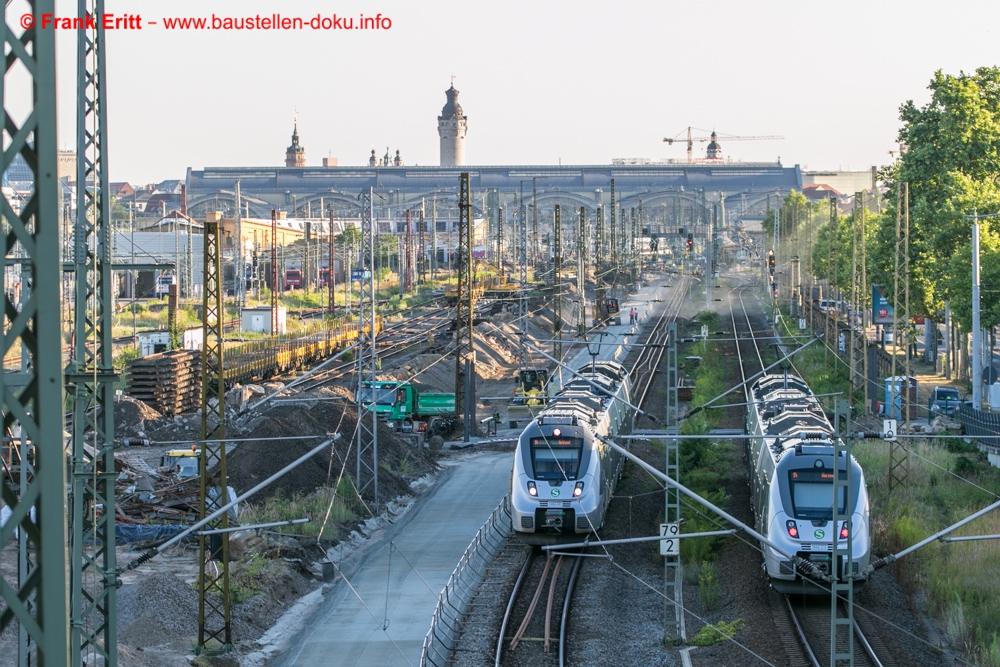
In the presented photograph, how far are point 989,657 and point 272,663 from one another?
32.7ft

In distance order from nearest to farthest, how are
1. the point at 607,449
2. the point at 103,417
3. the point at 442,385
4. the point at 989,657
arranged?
the point at 103,417, the point at 989,657, the point at 607,449, the point at 442,385

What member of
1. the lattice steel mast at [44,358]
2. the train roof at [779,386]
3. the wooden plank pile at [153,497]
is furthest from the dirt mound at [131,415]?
the lattice steel mast at [44,358]

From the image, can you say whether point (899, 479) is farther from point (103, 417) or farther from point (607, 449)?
point (103, 417)

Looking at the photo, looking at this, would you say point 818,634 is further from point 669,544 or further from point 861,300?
point 861,300

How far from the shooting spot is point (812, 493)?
18.3 metres

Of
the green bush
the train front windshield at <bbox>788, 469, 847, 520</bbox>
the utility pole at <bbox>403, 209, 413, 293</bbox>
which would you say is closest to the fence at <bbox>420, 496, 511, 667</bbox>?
the green bush

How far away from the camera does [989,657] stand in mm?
15289

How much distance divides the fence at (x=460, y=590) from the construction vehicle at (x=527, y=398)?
43.4 feet

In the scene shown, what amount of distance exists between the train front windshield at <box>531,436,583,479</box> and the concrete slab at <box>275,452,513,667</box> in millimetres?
2611

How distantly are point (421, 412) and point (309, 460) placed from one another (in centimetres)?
1311

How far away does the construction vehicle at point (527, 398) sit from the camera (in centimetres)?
3962

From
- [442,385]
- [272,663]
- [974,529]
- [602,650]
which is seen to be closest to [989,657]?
[602,650]

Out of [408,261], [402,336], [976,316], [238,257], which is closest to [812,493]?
[976,316]

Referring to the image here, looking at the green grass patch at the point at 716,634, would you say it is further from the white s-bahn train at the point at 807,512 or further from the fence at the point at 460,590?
the fence at the point at 460,590
